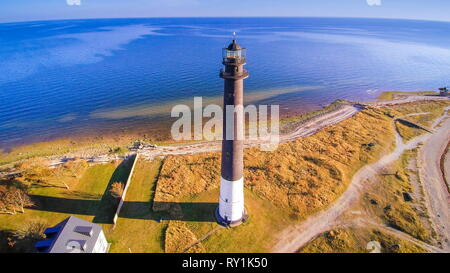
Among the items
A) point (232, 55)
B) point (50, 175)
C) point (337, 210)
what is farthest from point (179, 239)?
point (50, 175)

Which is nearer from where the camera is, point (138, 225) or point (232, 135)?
point (232, 135)

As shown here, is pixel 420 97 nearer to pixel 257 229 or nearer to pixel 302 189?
pixel 302 189

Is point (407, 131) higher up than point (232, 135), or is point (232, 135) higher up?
point (232, 135)

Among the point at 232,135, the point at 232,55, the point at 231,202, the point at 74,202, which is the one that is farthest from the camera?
the point at 74,202

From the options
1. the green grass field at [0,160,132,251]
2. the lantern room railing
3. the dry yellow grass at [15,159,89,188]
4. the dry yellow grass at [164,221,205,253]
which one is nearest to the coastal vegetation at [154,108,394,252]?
the dry yellow grass at [164,221,205,253]

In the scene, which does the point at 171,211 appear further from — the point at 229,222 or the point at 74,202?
the point at 74,202

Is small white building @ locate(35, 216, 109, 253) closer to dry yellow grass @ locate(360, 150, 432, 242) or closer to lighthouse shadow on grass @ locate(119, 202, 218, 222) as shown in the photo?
lighthouse shadow on grass @ locate(119, 202, 218, 222)

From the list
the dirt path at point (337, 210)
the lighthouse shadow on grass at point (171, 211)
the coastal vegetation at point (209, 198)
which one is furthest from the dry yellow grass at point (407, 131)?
the lighthouse shadow on grass at point (171, 211)
